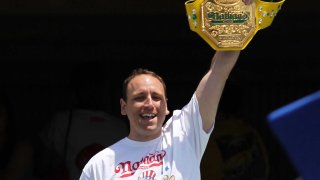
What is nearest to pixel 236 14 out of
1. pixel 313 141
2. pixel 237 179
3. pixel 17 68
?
pixel 313 141

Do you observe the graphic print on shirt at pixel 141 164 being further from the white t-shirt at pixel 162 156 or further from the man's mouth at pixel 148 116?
the man's mouth at pixel 148 116

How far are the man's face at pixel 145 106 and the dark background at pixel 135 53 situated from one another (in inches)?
91.5

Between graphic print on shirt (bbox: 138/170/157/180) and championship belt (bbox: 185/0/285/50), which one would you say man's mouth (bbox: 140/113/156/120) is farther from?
championship belt (bbox: 185/0/285/50)

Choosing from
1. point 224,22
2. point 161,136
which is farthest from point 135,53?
point 224,22

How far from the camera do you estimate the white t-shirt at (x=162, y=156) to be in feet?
8.59

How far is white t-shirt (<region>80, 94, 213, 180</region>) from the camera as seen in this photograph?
2.62m

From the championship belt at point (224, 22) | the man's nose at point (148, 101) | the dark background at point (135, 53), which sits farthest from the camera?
the dark background at point (135, 53)

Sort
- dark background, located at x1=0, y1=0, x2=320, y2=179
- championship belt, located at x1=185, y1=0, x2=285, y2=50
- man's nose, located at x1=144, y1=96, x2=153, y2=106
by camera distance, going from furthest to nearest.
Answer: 1. dark background, located at x1=0, y1=0, x2=320, y2=179
2. man's nose, located at x1=144, y1=96, x2=153, y2=106
3. championship belt, located at x1=185, y1=0, x2=285, y2=50

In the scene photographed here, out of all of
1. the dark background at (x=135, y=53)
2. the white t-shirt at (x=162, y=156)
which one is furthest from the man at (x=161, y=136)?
the dark background at (x=135, y=53)

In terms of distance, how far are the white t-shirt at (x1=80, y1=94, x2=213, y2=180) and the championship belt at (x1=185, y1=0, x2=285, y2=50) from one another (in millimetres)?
224

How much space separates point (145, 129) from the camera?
105 inches

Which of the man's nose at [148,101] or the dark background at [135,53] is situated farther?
the dark background at [135,53]

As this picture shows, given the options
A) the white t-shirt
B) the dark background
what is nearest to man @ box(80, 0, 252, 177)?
the white t-shirt

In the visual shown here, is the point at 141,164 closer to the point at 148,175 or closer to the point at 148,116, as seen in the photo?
the point at 148,175
